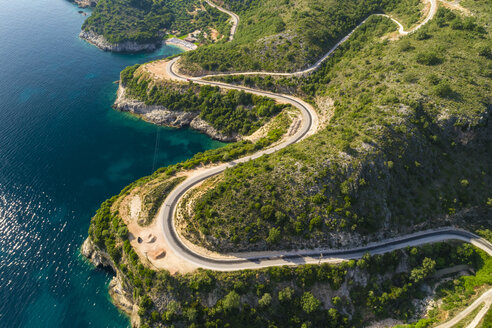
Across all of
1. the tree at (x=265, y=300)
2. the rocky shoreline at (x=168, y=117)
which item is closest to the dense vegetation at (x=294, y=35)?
the rocky shoreline at (x=168, y=117)

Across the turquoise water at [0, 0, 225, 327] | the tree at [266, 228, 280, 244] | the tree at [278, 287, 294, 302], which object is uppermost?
the tree at [266, 228, 280, 244]

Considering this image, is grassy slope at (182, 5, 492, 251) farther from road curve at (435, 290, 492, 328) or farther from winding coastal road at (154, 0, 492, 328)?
road curve at (435, 290, 492, 328)

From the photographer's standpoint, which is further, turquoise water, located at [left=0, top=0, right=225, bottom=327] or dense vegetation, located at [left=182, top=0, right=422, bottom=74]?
dense vegetation, located at [left=182, top=0, right=422, bottom=74]

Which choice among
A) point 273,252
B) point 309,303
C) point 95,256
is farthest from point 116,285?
point 309,303

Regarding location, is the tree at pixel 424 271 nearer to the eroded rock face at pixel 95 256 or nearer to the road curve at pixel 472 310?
the road curve at pixel 472 310

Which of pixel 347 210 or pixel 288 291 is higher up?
pixel 347 210

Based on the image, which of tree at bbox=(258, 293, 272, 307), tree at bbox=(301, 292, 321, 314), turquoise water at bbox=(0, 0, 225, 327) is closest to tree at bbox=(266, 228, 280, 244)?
tree at bbox=(258, 293, 272, 307)

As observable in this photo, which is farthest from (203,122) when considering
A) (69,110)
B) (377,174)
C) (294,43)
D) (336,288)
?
(336,288)

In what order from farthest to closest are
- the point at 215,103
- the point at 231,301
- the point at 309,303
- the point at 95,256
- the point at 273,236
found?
the point at 215,103
the point at 95,256
the point at 273,236
the point at 309,303
the point at 231,301

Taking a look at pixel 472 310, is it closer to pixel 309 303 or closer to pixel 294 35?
pixel 309 303
